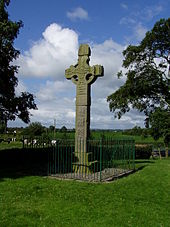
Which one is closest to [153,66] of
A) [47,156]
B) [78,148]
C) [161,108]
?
[161,108]

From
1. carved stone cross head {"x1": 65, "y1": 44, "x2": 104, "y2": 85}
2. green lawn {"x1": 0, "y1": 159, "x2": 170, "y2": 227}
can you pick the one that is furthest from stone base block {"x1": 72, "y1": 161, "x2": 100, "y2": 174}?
carved stone cross head {"x1": 65, "y1": 44, "x2": 104, "y2": 85}

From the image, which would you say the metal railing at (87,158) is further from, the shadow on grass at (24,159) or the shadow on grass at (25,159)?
the shadow on grass at (24,159)

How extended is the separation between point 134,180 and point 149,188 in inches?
48.6

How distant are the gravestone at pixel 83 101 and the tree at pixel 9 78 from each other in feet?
12.7

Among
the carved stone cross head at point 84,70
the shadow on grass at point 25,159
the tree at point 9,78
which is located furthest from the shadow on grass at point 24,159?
the carved stone cross head at point 84,70

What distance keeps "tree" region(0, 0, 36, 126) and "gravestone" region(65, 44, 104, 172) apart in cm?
387

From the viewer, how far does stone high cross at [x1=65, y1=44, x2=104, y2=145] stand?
1114cm

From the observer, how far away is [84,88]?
37.1 ft

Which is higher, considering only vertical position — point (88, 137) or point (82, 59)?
point (82, 59)

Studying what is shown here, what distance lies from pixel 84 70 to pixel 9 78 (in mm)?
4711

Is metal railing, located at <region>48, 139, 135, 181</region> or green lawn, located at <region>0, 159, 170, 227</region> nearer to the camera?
green lawn, located at <region>0, 159, 170, 227</region>

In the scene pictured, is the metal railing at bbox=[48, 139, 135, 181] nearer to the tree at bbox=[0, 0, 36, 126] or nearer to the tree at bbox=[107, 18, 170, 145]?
the tree at bbox=[0, 0, 36, 126]

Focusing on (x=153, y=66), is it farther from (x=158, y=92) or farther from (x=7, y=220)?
(x=7, y=220)

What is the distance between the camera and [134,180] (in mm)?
9711
